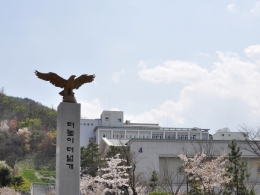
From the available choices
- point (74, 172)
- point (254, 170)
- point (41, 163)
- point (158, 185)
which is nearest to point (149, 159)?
point (158, 185)

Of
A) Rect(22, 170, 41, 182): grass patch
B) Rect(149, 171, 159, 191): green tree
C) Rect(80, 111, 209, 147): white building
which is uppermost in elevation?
Rect(80, 111, 209, 147): white building

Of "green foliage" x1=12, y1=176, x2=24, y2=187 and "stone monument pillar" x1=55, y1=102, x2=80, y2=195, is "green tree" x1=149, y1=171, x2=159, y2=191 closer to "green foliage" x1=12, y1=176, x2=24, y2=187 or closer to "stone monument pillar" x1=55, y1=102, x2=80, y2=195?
"stone monument pillar" x1=55, y1=102, x2=80, y2=195

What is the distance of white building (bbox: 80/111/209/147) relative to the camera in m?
69.4

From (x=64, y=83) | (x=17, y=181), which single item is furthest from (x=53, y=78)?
(x=17, y=181)

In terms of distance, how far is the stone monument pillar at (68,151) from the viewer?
35.8 ft

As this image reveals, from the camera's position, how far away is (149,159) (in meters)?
34.5

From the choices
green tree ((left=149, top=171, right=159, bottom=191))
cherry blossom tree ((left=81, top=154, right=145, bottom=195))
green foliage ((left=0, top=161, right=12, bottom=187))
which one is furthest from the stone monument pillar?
green foliage ((left=0, top=161, right=12, bottom=187))

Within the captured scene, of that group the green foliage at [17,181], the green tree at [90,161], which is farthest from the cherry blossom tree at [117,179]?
the green foliage at [17,181]

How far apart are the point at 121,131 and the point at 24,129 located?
18.9m

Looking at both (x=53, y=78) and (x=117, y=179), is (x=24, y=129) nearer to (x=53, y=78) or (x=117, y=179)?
(x=117, y=179)

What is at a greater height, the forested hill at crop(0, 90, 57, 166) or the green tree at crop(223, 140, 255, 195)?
the forested hill at crop(0, 90, 57, 166)

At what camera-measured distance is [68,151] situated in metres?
11.1

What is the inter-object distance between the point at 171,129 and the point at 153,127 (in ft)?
11.7

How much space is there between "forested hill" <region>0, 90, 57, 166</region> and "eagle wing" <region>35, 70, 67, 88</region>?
2113 inches
